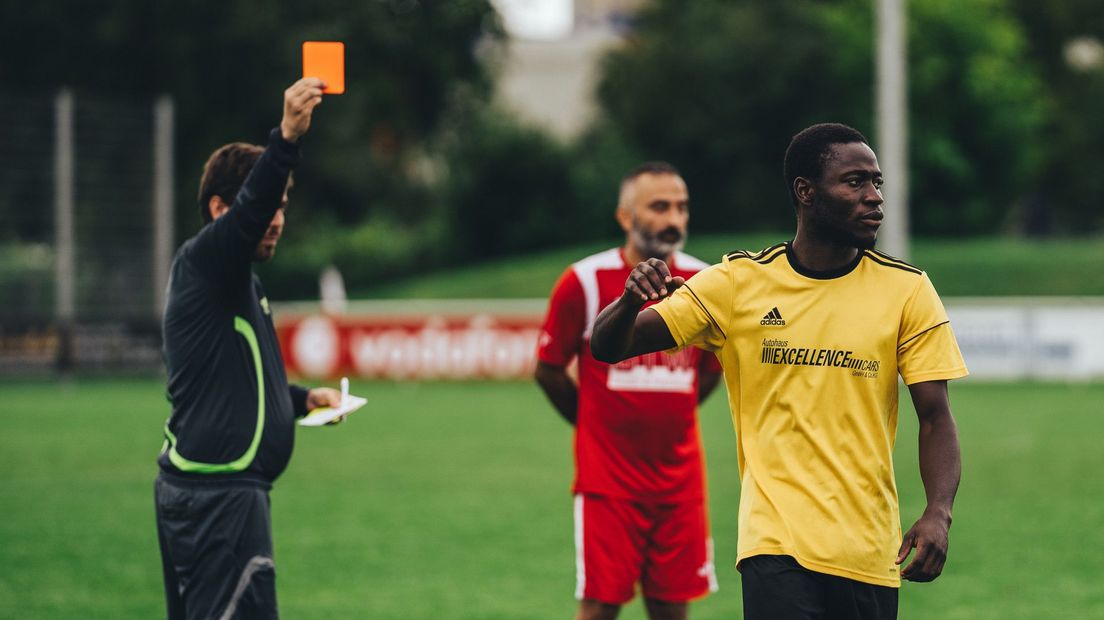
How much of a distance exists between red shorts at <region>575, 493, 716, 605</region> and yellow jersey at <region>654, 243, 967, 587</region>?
196cm

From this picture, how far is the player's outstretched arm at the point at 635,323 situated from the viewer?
4.29m

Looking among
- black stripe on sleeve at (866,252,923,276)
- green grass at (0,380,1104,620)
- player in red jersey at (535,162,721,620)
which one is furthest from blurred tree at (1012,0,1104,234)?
black stripe on sleeve at (866,252,923,276)

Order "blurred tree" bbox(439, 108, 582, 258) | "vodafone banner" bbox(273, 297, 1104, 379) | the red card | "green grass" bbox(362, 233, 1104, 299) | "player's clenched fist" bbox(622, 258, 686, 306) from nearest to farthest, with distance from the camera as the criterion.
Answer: "player's clenched fist" bbox(622, 258, 686, 306), the red card, "vodafone banner" bbox(273, 297, 1104, 379), "green grass" bbox(362, 233, 1104, 299), "blurred tree" bbox(439, 108, 582, 258)

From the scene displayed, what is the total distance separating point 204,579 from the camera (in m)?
4.96

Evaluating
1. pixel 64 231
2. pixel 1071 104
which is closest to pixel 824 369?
pixel 64 231

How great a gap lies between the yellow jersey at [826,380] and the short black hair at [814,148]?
256 millimetres

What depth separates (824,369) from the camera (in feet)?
14.4

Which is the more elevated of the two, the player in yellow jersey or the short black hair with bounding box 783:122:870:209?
the short black hair with bounding box 783:122:870:209

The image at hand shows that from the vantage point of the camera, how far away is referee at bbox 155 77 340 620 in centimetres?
496

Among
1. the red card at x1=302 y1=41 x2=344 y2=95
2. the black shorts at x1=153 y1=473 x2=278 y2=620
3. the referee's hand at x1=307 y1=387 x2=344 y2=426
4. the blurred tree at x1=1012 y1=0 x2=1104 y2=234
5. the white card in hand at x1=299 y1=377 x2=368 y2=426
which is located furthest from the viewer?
the blurred tree at x1=1012 y1=0 x2=1104 y2=234

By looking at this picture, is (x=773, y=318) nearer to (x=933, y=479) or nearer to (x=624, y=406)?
(x=933, y=479)

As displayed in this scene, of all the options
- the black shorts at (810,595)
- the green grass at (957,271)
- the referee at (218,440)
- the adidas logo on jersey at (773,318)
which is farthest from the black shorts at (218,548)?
the green grass at (957,271)

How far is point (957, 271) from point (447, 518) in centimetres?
3190

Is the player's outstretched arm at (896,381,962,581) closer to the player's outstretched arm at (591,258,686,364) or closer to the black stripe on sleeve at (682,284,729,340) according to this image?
the black stripe on sleeve at (682,284,729,340)
